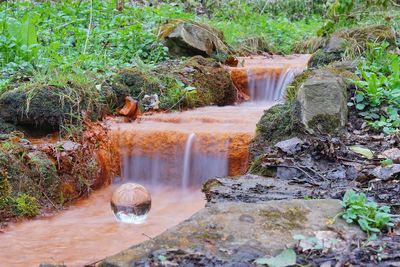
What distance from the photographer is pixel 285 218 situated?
93.0 inches

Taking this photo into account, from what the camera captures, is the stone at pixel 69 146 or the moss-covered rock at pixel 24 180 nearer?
the moss-covered rock at pixel 24 180

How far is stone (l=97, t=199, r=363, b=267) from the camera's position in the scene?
2.07m

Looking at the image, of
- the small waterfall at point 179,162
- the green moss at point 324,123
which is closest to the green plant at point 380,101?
the green moss at point 324,123

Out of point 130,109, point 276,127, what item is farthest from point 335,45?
point 276,127

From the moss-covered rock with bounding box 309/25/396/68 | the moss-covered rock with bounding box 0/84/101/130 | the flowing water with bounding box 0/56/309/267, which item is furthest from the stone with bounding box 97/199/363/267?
the moss-covered rock with bounding box 309/25/396/68

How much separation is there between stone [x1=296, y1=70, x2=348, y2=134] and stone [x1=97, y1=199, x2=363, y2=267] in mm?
1603

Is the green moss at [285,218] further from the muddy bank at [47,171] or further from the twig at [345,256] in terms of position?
the muddy bank at [47,171]

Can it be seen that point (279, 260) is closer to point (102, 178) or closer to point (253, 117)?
point (102, 178)

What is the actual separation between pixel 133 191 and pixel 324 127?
1463 mm

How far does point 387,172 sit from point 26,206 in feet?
8.32

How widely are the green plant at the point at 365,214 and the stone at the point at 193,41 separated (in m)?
5.72

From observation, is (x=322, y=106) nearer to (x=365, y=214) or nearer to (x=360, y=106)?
(x=360, y=106)

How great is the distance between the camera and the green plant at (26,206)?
4.11m

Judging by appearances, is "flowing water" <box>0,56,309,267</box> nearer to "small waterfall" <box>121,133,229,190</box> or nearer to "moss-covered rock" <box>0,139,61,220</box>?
"small waterfall" <box>121,133,229,190</box>
